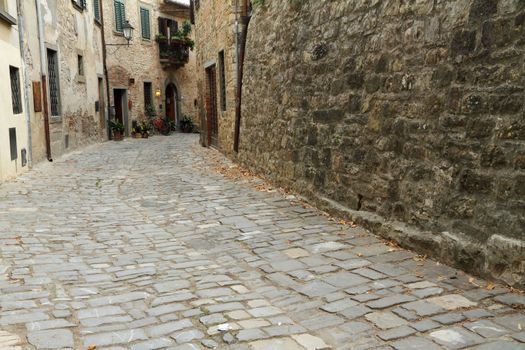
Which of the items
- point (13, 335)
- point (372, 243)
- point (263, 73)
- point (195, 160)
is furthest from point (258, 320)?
point (195, 160)

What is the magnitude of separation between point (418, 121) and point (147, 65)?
71.5 feet

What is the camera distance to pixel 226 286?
12.7 feet

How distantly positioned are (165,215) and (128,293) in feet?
8.84

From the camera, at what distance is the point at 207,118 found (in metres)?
14.8

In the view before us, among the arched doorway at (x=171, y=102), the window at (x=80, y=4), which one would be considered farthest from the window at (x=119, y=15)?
the window at (x=80, y=4)

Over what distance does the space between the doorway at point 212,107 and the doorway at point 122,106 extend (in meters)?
9.29

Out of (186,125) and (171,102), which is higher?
(171,102)

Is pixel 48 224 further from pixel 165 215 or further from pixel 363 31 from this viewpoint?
pixel 363 31

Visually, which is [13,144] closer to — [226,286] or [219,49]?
[219,49]

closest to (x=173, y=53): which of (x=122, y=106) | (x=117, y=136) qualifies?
(x=122, y=106)

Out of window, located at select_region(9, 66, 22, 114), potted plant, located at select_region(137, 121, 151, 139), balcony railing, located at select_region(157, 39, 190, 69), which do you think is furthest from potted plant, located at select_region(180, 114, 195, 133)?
window, located at select_region(9, 66, 22, 114)

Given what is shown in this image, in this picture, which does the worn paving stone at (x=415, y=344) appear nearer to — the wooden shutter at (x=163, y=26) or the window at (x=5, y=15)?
the window at (x=5, y=15)

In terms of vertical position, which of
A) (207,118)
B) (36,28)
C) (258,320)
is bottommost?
(258,320)

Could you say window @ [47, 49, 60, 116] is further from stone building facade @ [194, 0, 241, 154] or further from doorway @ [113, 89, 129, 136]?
doorway @ [113, 89, 129, 136]
